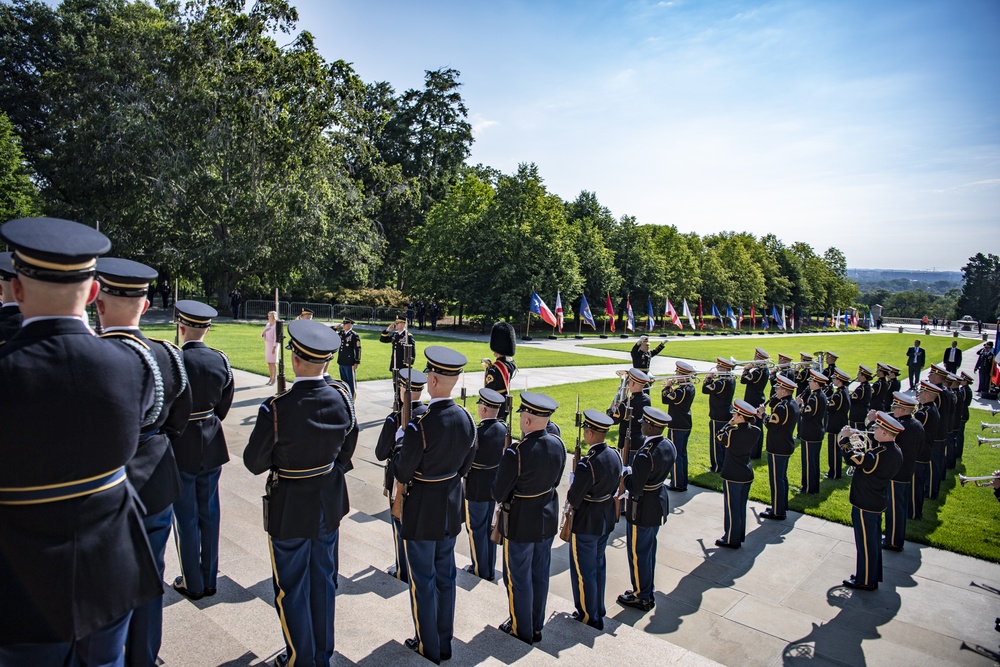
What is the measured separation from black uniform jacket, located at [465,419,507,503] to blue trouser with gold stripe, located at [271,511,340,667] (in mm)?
2081

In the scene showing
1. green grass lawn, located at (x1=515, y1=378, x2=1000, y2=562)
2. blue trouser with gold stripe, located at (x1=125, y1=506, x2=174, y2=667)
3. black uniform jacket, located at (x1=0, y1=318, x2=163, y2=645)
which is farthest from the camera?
green grass lawn, located at (x1=515, y1=378, x2=1000, y2=562)

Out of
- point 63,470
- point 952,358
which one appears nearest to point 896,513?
point 63,470

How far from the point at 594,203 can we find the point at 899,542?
46960 millimetres

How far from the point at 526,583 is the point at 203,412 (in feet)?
10.3

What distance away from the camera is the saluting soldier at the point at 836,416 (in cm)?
1142

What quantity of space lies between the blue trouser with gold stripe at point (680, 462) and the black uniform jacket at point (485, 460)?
458 centimetres

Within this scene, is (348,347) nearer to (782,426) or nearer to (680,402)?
(680,402)

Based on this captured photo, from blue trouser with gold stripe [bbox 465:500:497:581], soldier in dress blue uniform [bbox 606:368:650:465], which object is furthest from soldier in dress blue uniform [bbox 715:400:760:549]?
blue trouser with gold stripe [bbox 465:500:497:581]

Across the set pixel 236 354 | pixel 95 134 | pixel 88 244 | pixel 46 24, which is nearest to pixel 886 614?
pixel 88 244

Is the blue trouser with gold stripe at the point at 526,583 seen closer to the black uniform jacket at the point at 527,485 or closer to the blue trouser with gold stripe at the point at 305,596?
the black uniform jacket at the point at 527,485

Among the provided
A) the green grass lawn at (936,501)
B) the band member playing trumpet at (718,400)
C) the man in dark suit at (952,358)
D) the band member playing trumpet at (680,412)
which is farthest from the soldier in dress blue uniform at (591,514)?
the man in dark suit at (952,358)

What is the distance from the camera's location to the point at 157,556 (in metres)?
4.25

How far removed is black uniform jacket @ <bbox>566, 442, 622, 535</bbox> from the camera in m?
5.72

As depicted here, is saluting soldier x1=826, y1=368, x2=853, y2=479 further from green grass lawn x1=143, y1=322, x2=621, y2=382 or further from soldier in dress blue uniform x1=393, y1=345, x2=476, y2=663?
green grass lawn x1=143, y1=322, x2=621, y2=382
